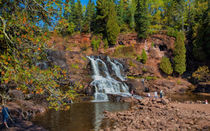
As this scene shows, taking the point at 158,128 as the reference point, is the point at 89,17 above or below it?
above

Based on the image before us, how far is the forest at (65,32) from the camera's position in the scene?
15.9ft

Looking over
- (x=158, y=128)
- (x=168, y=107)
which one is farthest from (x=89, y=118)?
(x=168, y=107)

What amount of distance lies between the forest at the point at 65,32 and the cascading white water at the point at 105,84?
13.6ft

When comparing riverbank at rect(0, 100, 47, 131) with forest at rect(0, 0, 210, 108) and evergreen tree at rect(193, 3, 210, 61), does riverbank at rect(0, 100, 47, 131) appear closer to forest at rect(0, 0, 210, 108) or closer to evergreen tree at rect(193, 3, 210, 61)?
forest at rect(0, 0, 210, 108)

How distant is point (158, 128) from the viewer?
36.0 ft

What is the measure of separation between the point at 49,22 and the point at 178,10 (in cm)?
5955

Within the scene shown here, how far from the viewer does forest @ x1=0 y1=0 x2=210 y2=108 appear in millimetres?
4844

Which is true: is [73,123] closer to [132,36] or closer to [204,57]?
[204,57]

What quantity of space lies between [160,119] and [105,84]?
48.1 ft

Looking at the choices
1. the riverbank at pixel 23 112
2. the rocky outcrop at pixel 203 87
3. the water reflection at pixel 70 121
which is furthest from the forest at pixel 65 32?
the water reflection at pixel 70 121

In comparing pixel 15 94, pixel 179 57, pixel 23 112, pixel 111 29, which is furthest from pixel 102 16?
pixel 23 112

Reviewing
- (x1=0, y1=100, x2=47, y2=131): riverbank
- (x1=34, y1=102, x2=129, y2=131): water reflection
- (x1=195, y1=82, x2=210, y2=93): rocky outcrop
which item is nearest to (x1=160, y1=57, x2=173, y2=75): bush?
(x1=195, y1=82, x2=210, y2=93): rocky outcrop

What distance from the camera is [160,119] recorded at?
1318cm

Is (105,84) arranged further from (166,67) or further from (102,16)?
(102,16)
